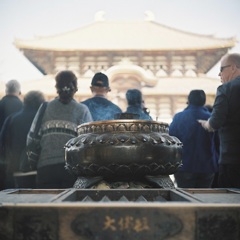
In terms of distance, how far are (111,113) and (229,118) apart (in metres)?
1.04

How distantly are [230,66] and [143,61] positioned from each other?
11.9 metres

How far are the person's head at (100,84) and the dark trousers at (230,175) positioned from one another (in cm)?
121

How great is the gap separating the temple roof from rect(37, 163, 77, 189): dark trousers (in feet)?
39.1

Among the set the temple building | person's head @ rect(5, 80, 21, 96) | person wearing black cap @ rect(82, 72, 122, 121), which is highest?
the temple building

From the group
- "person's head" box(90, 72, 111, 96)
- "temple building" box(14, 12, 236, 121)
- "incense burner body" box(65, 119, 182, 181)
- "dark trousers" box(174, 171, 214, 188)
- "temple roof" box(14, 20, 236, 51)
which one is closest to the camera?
"incense burner body" box(65, 119, 182, 181)

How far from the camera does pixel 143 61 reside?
13844mm

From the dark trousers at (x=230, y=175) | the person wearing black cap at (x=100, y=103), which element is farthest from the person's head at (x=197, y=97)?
the dark trousers at (x=230, y=175)

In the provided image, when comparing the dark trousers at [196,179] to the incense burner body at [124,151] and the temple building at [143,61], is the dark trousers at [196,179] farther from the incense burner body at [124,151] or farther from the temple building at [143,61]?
the temple building at [143,61]

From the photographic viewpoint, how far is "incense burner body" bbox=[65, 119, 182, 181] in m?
1.25

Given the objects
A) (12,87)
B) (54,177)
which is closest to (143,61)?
(12,87)

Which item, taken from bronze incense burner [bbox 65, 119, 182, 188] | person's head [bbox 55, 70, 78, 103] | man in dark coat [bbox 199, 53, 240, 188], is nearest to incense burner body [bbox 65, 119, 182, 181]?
bronze incense burner [bbox 65, 119, 182, 188]

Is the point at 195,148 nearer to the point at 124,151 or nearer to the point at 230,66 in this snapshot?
the point at 230,66

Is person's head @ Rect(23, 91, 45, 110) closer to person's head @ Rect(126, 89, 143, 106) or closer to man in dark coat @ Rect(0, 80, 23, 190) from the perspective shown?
man in dark coat @ Rect(0, 80, 23, 190)

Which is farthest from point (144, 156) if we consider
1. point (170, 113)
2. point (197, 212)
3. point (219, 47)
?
point (219, 47)
